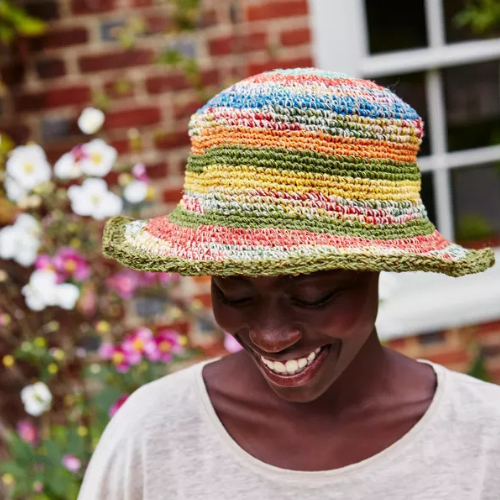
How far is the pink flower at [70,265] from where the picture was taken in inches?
87.7

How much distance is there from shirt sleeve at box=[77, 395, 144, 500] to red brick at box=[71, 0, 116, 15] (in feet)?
5.71

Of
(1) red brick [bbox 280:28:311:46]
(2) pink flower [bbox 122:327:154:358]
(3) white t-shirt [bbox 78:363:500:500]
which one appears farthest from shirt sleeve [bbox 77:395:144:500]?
(1) red brick [bbox 280:28:311:46]

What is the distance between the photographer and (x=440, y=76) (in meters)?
2.85

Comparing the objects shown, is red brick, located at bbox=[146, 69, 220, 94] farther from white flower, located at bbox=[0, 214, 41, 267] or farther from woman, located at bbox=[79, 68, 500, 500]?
woman, located at bbox=[79, 68, 500, 500]

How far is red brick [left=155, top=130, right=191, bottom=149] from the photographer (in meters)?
2.62

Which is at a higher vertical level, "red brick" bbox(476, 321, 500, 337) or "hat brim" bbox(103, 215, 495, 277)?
"hat brim" bbox(103, 215, 495, 277)

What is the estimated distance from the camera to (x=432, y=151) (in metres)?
2.91

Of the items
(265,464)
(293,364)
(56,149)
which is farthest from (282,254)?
(56,149)

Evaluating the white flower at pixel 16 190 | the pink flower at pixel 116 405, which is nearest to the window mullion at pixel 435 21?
the white flower at pixel 16 190

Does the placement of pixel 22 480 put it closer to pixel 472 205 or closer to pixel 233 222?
pixel 233 222

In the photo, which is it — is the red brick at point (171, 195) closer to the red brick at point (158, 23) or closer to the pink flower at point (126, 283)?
the pink flower at point (126, 283)

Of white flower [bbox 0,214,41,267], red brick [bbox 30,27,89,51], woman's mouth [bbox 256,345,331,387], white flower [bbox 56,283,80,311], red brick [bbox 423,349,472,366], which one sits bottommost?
red brick [bbox 423,349,472,366]

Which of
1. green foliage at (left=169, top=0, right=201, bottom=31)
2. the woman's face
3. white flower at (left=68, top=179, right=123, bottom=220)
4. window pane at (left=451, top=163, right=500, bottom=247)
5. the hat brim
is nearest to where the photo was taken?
the hat brim

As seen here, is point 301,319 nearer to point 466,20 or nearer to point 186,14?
point 186,14
